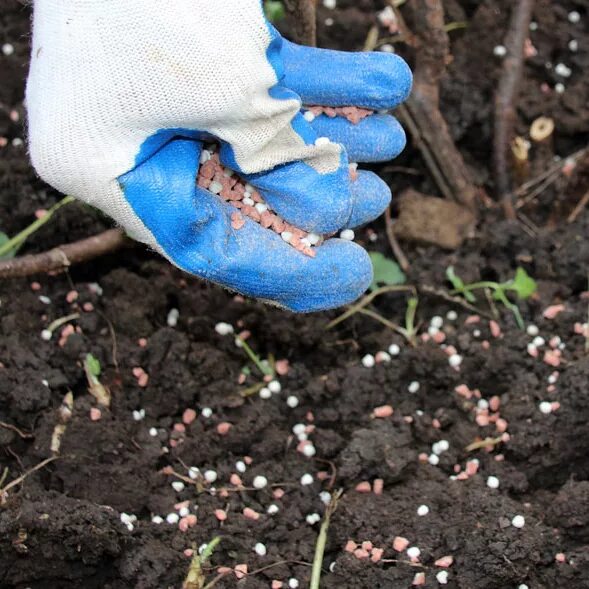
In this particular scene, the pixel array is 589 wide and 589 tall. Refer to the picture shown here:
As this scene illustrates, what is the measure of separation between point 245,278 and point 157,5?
0.41 metres

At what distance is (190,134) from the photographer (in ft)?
4.43

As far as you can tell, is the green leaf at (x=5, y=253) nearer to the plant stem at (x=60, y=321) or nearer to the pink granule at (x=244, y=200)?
the plant stem at (x=60, y=321)

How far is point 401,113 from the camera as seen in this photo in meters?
2.05

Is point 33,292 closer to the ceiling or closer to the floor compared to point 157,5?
closer to the floor

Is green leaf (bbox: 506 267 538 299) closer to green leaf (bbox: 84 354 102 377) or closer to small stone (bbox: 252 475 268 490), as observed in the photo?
small stone (bbox: 252 475 268 490)

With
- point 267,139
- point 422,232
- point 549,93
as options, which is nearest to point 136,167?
point 267,139

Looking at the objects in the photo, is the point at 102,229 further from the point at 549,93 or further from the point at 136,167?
the point at 549,93

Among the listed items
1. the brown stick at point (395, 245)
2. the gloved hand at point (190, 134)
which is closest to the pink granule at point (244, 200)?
the gloved hand at point (190, 134)

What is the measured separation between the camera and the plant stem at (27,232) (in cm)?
186

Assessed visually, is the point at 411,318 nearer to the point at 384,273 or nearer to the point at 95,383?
the point at 384,273

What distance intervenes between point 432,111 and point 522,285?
0.44 m

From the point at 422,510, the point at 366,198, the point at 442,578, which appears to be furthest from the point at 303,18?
the point at 442,578

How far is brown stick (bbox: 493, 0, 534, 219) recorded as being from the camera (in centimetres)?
213

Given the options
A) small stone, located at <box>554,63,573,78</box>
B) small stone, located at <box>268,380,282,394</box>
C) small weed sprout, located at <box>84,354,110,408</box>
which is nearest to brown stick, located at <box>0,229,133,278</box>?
small weed sprout, located at <box>84,354,110,408</box>
